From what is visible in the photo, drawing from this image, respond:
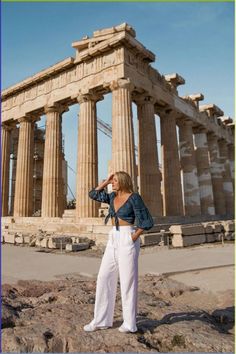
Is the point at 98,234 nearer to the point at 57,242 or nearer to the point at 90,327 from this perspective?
the point at 57,242

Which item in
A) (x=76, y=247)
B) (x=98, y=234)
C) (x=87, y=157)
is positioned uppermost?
(x=87, y=157)

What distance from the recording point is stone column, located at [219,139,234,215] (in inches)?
1241

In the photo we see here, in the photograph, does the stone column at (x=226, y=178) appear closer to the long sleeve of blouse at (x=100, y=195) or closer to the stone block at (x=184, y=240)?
the stone block at (x=184, y=240)

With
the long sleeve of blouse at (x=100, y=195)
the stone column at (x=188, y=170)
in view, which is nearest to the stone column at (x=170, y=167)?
the stone column at (x=188, y=170)

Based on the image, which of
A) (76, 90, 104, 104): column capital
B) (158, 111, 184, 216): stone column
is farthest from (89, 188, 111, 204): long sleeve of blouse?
(158, 111, 184, 216): stone column

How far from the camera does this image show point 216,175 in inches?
1178

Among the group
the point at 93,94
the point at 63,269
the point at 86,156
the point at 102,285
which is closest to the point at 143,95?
the point at 93,94

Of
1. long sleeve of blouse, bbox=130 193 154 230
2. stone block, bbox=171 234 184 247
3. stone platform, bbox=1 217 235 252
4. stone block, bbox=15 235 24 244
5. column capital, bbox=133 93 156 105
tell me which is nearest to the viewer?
long sleeve of blouse, bbox=130 193 154 230

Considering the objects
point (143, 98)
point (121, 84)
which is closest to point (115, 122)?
point (121, 84)

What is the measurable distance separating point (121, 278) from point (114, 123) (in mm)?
13995

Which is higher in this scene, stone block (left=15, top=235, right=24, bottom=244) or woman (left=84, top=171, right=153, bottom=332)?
woman (left=84, top=171, right=153, bottom=332)

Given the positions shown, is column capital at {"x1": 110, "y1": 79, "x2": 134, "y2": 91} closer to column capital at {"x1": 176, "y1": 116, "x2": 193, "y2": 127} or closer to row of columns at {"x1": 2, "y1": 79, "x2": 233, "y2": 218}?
row of columns at {"x1": 2, "y1": 79, "x2": 233, "y2": 218}

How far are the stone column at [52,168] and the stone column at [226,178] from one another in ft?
61.9

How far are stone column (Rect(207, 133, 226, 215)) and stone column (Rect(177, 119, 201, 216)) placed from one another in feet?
19.3
